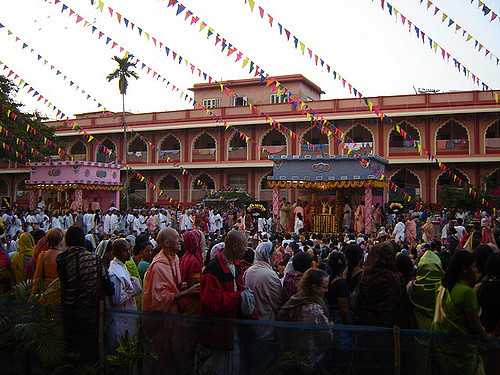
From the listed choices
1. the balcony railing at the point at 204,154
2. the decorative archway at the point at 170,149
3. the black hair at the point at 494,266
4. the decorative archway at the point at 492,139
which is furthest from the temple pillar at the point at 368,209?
→ the black hair at the point at 494,266

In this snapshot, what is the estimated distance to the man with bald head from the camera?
16.3ft

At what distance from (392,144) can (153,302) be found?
27.9 metres

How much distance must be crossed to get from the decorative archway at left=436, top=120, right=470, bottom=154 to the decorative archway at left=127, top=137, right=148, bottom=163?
60.3ft

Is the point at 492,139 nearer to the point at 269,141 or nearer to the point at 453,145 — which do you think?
the point at 453,145

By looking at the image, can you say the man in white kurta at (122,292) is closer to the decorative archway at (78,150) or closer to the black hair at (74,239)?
the black hair at (74,239)

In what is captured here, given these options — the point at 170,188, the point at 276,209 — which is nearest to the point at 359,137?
the point at 276,209

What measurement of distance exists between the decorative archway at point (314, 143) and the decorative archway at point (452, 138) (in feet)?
19.9

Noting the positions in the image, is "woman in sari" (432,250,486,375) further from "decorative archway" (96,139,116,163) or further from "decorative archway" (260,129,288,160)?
"decorative archway" (96,139,116,163)

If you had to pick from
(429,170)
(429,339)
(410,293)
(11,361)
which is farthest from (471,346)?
(429,170)

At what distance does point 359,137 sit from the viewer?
1275 inches

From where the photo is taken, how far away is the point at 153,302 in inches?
196

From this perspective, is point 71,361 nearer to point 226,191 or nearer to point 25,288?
point 25,288

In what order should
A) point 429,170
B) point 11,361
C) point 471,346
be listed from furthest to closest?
point 429,170 < point 11,361 < point 471,346

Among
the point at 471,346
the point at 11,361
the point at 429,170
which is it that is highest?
the point at 429,170
